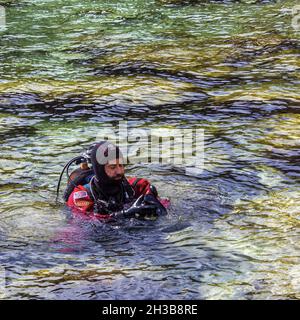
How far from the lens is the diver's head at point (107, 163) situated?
9.22m

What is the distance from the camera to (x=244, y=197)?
10266 millimetres

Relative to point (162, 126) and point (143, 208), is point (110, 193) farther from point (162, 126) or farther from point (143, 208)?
point (162, 126)

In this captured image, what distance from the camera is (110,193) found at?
31.1ft

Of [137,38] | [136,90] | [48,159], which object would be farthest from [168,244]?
[137,38]

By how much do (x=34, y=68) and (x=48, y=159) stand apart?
17.8 feet

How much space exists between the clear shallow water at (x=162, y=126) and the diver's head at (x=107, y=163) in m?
0.58

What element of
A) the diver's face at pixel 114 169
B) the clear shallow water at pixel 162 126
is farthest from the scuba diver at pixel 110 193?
the clear shallow water at pixel 162 126

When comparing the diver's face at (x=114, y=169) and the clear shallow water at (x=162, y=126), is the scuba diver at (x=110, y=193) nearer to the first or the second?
the diver's face at (x=114, y=169)

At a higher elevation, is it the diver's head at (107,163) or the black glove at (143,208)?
the diver's head at (107,163)

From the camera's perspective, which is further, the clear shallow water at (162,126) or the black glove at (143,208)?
the black glove at (143,208)

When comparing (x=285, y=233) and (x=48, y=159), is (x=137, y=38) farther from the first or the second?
(x=285, y=233)

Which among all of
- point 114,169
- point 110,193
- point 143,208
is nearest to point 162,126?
point 110,193

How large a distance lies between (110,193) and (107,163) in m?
0.46

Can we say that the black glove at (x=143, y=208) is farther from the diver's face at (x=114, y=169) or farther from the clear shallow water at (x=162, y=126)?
the diver's face at (x=114, y=169)
